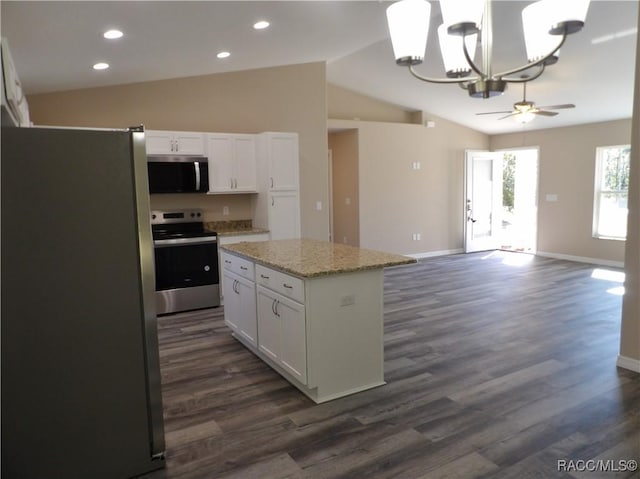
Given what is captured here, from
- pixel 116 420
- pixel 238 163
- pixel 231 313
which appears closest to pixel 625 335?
pixel 231 313

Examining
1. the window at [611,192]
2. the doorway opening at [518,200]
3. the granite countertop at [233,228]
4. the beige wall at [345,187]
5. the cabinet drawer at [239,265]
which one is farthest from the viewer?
the doorway opening at [518,200]

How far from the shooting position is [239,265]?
3.88 metres

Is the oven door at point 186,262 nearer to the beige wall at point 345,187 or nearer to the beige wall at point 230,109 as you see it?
the beige wall at point 230,109

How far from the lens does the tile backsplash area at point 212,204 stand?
5.53m

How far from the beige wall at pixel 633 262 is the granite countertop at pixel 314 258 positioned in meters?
1.68

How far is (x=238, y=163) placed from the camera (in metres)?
5.62

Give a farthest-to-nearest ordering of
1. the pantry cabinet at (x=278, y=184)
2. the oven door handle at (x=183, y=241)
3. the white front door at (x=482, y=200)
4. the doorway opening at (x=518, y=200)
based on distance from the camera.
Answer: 1. the doorway opening at (x=518, y=200)
2. the white front door at (x=482, y=200)
3. the pantry cabinet at (x=278, y=184)
4. the oven door handle at (x=183, y=241)

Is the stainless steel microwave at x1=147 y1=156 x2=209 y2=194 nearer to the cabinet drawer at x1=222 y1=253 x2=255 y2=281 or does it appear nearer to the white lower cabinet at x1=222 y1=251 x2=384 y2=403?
the cabinet drawer at x1=222 y1=253 x2=255 y2=281

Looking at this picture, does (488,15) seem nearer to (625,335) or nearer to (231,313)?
(625,335)

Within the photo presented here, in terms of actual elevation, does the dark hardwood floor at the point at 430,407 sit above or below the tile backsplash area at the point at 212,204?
below

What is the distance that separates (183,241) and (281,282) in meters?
2.38

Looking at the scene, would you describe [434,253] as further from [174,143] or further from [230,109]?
[174,143]

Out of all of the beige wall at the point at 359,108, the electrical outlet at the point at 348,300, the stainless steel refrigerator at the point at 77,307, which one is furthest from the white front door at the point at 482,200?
the stainless steel refrigerator at the point at 77,307

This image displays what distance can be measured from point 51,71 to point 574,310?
19.3 feet
